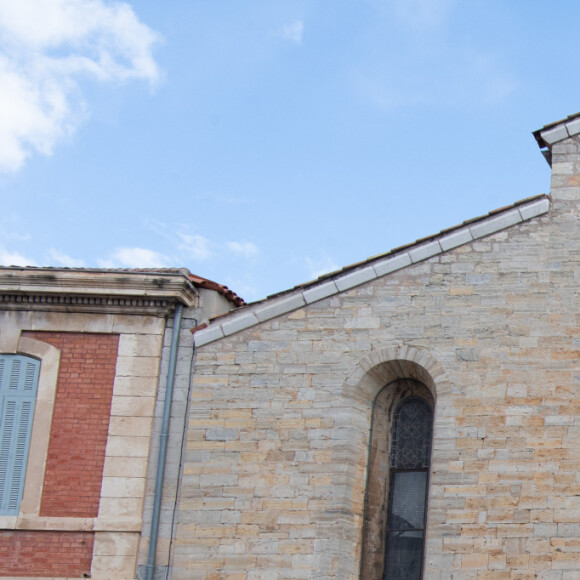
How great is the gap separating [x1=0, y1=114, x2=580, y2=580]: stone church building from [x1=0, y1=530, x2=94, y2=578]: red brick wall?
0.09 ft

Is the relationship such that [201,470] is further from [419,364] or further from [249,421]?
[419,364]

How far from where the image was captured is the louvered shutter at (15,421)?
1728 centimetres

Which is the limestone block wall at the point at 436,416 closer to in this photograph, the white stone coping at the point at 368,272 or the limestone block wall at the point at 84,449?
the white stone coping at the point at 368,272

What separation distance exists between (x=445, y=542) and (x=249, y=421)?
2645mm

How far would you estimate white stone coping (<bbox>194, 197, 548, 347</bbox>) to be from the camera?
17.3m

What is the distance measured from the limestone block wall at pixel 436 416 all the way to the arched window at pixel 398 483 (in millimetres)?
173

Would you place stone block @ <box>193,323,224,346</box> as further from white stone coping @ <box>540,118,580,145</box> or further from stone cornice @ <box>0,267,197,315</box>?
white stone coping @ <box>540,118,580,145</box>

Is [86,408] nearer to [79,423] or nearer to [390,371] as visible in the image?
[79,423]

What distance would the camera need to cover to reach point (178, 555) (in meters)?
16.6

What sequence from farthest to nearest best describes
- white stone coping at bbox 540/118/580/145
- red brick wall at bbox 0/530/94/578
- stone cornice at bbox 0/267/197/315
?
stone cornice at bbox 0/267/197/315 < white stone coping at bbox 540/118/580/145 < red brick wall at bbox 0/530/94/578

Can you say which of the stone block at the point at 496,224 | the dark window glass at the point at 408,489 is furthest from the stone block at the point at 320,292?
the stone block at the point at 496,224

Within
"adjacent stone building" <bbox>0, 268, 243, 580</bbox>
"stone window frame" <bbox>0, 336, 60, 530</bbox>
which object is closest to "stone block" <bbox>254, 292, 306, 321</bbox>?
"adjacent stone building" <bbox>0, 268, 243, 580</bbox>

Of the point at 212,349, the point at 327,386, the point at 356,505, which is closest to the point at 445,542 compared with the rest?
the point at 356,505

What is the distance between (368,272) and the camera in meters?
17.5
